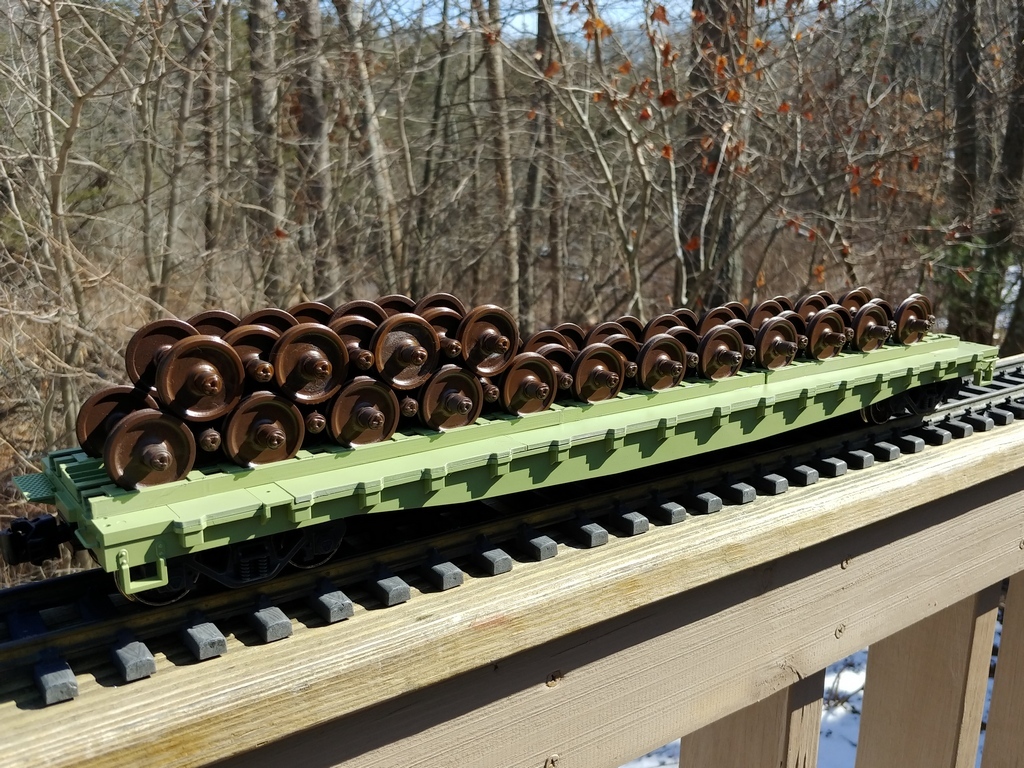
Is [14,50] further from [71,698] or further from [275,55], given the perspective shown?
[71,698]

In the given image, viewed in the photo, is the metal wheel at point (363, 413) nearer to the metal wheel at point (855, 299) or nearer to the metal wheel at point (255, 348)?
the metal wheel at point (255, 348)

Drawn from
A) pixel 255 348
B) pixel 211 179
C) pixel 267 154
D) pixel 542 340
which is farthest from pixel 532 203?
pixel 255 348

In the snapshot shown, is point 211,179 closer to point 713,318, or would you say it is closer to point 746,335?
point 713,318

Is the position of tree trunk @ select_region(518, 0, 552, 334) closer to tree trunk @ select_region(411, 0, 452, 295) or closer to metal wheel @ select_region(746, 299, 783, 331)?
tree trunk @ select_region(411, 0, 452, 295)

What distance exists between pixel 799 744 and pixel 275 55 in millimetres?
8898

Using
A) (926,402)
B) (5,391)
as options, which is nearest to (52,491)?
(926,402)

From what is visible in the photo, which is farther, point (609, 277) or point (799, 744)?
point (609, 277)

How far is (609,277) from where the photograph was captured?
11766mm

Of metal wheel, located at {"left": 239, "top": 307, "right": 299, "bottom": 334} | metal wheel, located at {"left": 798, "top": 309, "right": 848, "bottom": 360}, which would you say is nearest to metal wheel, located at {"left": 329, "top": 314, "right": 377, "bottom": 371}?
metal wheel, located at {"left": 239, "top": 307, "right": 299, "bottom": 334}

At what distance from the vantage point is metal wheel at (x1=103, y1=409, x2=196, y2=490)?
8.07 ft

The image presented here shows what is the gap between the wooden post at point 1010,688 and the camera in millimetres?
4734

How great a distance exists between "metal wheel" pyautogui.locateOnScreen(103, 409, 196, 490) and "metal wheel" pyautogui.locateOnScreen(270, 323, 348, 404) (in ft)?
1.21

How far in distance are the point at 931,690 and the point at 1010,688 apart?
714 mm

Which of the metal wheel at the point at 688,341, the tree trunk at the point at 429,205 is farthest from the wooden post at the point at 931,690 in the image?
the tree trunk at the point at 429,205
